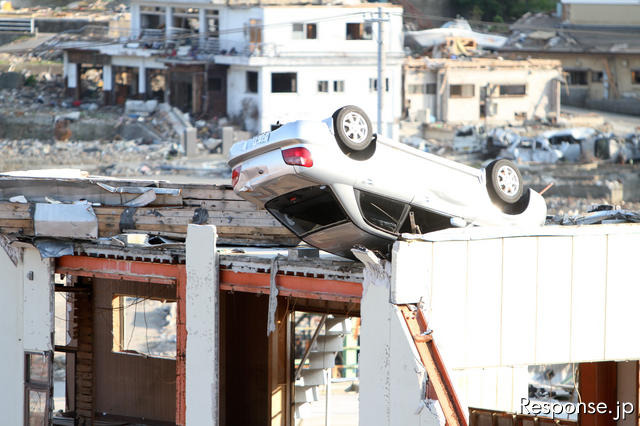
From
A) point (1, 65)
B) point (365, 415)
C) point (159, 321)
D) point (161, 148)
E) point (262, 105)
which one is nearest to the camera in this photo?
point (365, 415)

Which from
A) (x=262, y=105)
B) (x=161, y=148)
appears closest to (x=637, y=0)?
(x=262, y=105)

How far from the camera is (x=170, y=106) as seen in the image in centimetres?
5616

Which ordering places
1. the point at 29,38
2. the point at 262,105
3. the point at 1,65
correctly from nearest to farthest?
1. the point at 262,105
2. the point at 1,65
3. the point at 29,38

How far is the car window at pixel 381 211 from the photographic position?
13865mm

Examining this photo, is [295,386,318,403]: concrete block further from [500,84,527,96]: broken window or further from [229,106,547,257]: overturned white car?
[500,84,527,96]: broken window

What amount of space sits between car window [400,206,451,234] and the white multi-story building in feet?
123

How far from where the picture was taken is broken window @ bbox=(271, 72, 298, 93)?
54.1 meters

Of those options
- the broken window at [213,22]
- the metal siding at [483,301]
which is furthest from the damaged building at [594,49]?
the metal siding at [483,301]

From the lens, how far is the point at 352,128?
529 inches

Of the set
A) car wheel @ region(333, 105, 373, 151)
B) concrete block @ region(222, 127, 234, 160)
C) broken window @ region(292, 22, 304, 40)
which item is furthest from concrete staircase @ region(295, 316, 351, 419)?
broken window @ region(292, 22, 304, 40)

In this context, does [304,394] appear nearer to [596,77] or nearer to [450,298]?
[450,298]

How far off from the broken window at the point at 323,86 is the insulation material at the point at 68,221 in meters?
38.9

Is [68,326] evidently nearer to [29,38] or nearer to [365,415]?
[365,415]

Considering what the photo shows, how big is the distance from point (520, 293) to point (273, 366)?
527 cm
